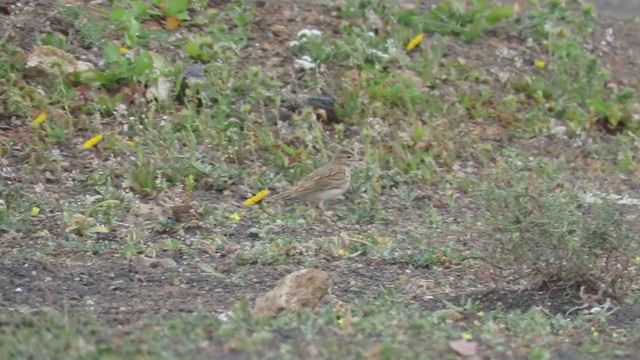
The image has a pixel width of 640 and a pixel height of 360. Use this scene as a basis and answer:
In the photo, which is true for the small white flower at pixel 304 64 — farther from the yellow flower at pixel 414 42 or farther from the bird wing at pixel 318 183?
the bird wing at pixel 318 183

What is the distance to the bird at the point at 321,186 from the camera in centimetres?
1001

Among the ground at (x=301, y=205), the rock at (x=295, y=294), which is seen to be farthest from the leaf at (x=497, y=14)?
the rock at (x=295, y=294)

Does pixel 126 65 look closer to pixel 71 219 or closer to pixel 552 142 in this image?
pixel 71 219

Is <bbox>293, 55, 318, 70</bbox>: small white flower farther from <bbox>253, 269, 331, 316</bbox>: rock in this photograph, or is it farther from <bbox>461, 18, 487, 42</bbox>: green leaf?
<bbox>253, 269, 331, 316</bbox>: rock

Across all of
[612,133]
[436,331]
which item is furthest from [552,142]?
[436,331]

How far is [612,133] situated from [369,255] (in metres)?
4.60

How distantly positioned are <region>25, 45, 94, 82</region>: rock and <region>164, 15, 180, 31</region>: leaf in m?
1.19

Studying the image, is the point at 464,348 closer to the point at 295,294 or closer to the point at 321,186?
the point at 295,294

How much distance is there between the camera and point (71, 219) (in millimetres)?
9133

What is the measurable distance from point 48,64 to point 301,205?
241 centimetres

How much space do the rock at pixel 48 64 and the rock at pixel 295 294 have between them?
4510 mm

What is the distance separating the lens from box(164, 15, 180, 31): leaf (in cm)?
1232

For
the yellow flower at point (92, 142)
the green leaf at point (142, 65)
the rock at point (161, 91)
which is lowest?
the yellow flower at point (92, 142)

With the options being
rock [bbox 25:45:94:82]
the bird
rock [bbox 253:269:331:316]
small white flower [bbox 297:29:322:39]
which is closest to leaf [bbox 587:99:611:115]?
small white flower [bbox 297:29:322:39]
